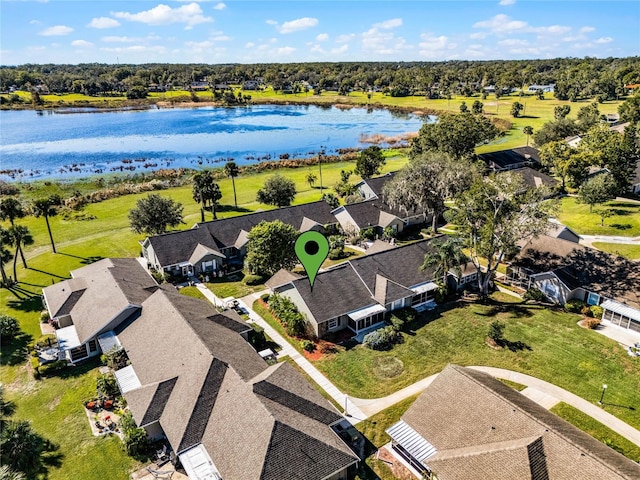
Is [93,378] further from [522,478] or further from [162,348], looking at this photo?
[522,478]

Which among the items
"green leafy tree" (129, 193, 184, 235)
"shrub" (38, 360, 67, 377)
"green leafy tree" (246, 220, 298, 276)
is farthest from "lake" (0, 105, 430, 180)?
"shrub" (38, 360, 67, 377)

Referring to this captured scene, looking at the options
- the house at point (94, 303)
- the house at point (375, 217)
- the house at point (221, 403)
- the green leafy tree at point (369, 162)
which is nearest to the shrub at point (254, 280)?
the house at point (94, 303)

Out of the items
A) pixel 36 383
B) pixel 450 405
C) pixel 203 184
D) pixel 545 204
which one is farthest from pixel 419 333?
pixel 203 184

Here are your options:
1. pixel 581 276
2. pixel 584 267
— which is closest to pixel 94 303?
pixel 581 276

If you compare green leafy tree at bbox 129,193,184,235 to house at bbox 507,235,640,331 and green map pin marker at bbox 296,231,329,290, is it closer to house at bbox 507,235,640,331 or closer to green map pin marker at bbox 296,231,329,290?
green map pin marker at bbox 296,231,329,290

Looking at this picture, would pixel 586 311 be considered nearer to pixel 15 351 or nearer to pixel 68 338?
pixel 68 338

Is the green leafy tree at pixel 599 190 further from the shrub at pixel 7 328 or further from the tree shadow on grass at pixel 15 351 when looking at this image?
the shrub at pixel 7 328
